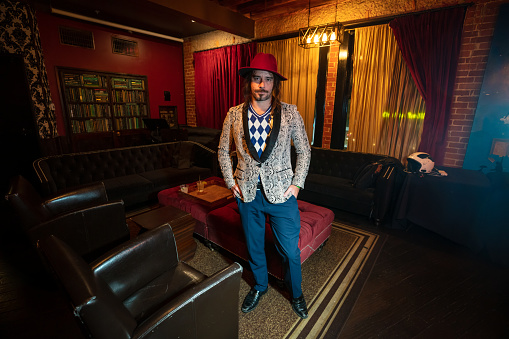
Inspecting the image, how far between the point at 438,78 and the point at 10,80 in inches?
255

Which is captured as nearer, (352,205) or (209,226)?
(209,226)

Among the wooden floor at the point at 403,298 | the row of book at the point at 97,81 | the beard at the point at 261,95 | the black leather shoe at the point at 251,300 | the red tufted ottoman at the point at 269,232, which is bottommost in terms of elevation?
the wooden floor at the point at 403,298

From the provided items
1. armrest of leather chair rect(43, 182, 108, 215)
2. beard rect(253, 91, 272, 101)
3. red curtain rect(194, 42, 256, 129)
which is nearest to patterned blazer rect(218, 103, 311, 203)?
beard rect(253, 91, 272, 101)

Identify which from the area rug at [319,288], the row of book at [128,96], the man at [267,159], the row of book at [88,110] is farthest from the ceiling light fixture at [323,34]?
the row of book at [88,110]

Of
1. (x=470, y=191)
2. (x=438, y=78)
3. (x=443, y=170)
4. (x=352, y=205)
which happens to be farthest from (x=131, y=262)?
(x=438, y=78)

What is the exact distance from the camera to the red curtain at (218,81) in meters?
5.27

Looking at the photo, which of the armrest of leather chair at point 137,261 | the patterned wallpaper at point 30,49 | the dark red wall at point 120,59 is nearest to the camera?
the armrest of leather chair at point 137,261

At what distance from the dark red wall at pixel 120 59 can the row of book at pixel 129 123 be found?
1.28ft

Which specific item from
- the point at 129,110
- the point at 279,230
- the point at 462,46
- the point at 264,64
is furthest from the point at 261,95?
the point at 129,110

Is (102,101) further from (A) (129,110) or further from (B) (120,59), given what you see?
(B) (120,59)

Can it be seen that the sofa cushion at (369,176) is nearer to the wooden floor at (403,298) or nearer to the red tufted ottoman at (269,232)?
the wooden floor at (403,298)

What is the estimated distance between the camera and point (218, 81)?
575cm

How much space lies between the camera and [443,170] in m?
3.02

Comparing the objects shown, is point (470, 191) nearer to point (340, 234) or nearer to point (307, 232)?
point (340, 234)
